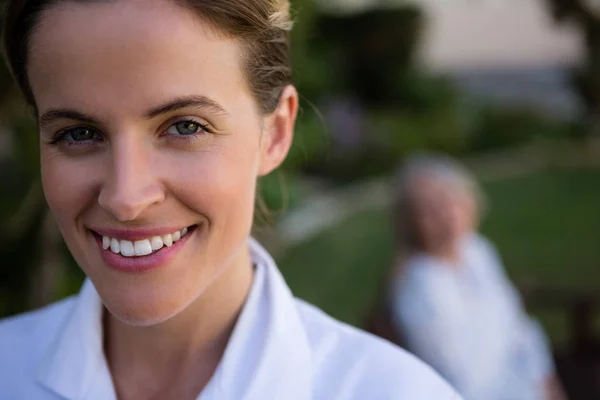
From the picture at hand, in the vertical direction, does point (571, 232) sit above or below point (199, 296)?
below

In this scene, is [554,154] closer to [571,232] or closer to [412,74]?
[412,74]

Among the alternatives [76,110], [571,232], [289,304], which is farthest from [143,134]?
[571,232]

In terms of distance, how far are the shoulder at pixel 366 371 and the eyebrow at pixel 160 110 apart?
48 centimetres

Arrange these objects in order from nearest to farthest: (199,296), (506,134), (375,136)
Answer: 1. (199,296)
2. (375,136)
3. (506,134)

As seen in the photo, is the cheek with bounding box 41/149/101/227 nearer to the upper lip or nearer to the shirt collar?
the upper lip

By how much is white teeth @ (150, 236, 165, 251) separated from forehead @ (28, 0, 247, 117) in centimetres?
22

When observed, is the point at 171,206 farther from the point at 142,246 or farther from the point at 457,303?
the point at 457,303

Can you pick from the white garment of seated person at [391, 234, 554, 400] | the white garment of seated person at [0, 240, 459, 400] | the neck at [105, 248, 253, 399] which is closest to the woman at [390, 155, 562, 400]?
the white garment of seated person at [391, 234, 554, 400]

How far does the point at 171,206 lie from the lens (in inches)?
48.5

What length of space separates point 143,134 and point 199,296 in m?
0.35

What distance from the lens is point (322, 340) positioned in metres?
1.45

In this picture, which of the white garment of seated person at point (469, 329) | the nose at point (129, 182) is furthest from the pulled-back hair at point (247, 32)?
the white garment of seated person at point (469, 329)

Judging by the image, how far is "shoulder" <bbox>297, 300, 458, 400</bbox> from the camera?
1.35 metres

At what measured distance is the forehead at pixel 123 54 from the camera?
45.6 inches
